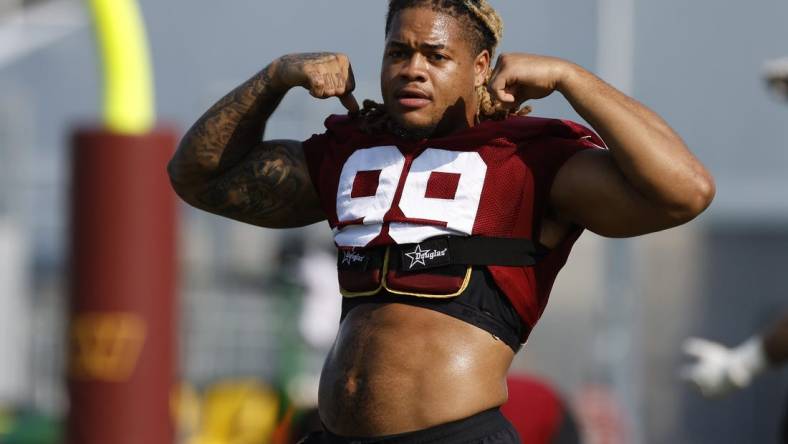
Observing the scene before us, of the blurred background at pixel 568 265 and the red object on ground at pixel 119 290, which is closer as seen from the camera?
the red object on ground at pixel 119 290

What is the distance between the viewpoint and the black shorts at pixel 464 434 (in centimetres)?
356

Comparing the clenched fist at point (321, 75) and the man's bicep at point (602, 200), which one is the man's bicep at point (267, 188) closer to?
the clenched fist at point (321, 75)

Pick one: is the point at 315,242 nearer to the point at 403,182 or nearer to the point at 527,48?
the point at 527,48

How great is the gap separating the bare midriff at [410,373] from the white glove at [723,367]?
107 inches

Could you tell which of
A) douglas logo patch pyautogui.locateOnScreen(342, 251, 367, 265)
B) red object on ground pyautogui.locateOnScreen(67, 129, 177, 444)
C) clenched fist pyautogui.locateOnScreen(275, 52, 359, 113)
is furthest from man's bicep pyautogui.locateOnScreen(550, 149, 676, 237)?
red object on ground pyautogui.locateOnScreen(67, 129, 177, 444)

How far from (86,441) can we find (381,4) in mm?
5481

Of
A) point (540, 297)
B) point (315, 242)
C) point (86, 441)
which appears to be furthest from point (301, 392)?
point (540, 297)

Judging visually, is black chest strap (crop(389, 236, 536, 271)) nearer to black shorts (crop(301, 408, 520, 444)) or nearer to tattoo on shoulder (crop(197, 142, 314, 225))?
black shorts (crop(301, 408, 520, 444))

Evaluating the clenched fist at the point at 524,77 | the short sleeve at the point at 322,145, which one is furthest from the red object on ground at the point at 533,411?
the clenched fist at the point at 524,77

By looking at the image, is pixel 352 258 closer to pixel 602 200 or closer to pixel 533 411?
pixel 602 200

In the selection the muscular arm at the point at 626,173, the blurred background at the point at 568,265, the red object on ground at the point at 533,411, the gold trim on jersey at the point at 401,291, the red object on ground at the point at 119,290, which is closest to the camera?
the muscular arm at the point at 626,173

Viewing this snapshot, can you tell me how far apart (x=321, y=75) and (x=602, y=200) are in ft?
2.46

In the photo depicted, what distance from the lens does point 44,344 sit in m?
13.4

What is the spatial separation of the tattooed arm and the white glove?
2520mm
